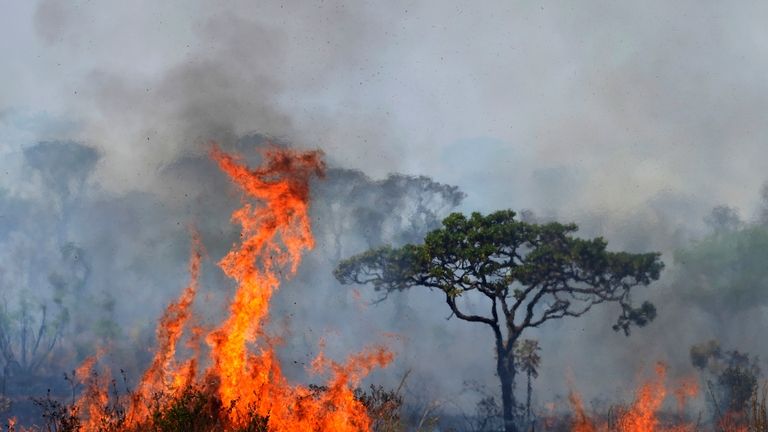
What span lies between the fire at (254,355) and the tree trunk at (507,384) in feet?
44.4

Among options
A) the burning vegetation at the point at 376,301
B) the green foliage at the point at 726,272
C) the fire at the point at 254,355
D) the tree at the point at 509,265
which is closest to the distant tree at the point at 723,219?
the burning vegetation at the point at 376,301

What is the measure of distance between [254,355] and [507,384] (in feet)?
67.1

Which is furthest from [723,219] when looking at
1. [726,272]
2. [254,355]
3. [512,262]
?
[254,355]

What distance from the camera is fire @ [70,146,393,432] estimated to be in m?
15.3

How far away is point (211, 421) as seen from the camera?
43.7ft

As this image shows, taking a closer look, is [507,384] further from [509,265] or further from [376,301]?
[376,301]

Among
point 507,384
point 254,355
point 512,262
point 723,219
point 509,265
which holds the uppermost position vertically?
point 723,219

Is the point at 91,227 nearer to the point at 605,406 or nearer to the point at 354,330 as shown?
the point at 354,330

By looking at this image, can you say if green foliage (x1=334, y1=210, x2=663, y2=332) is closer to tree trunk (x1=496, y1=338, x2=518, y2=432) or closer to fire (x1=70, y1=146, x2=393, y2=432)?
tree trunk (x1=496, y1=338, x2=518, y2=432)

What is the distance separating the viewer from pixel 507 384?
33.5 meters

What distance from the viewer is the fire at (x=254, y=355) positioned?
15.3m

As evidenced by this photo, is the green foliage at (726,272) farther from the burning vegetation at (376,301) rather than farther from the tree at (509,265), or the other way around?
the tree at (509,265)

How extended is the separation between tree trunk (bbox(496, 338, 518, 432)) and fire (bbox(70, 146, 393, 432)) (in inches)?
533

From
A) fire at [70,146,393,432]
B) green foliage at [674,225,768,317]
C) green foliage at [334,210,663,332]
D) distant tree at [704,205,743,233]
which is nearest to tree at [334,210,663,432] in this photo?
green foliage at [334,210,663,332]
